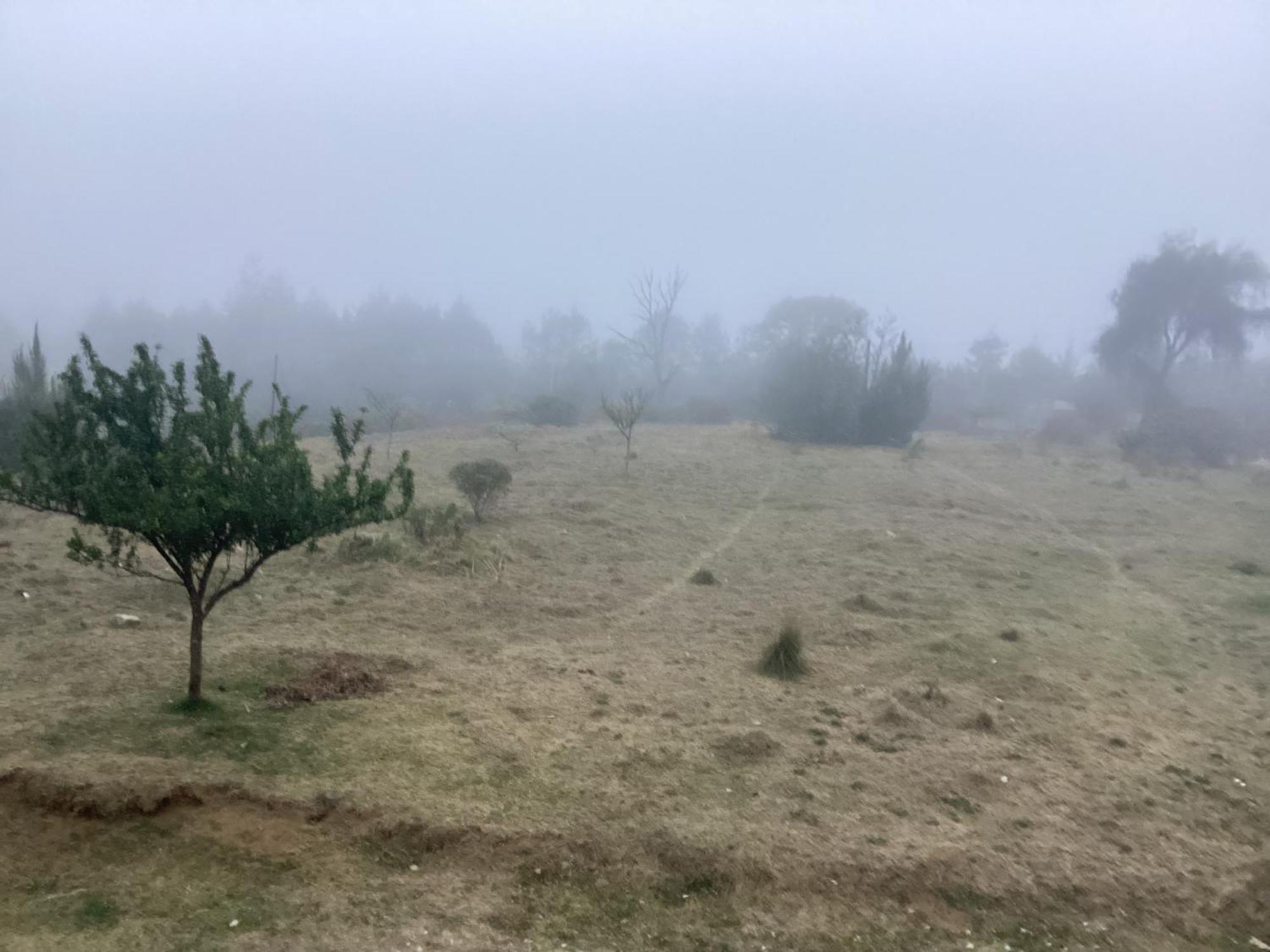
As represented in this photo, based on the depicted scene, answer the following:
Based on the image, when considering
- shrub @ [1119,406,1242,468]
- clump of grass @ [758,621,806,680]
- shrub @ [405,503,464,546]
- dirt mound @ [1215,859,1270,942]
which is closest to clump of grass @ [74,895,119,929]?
clump of grass @ [758,621,806,680]

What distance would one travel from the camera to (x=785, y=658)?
412 inches

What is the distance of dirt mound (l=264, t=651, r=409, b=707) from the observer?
28.3 feet

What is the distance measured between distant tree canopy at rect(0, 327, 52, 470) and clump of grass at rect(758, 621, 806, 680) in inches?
514

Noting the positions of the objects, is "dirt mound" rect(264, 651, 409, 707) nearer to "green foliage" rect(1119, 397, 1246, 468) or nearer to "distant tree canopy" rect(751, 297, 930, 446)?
"distant tree canopy" rect(751, 297, 930, 446)

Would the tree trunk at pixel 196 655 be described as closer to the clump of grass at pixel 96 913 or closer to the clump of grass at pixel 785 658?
the clump of grass at pixel 96 913

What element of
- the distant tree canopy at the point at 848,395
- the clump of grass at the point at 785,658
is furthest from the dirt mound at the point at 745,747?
the distant tree canopy at the point at 848,395

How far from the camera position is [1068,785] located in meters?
7.86

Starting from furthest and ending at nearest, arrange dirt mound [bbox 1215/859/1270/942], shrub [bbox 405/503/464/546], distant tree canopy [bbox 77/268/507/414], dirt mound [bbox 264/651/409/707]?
distant tree canopy [bbox 77/268/507/414]
shrub [bbox 405/503/464/546]
dirt mound [bbox 264/651/409/707]
dirt mound [bbox 1215/859/1270/942]

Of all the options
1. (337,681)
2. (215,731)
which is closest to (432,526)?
(337,681)

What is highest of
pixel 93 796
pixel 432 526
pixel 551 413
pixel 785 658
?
pixel 551 413

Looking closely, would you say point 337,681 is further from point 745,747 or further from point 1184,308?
point 1184,308

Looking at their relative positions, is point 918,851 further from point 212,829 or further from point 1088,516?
point 1088,516

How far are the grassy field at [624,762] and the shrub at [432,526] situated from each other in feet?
0.96

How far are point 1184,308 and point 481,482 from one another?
47416 millimetres
